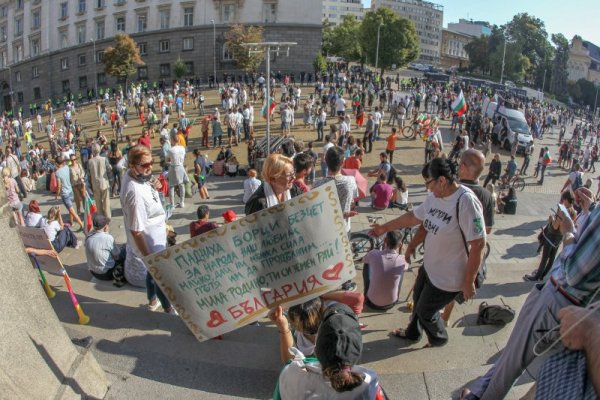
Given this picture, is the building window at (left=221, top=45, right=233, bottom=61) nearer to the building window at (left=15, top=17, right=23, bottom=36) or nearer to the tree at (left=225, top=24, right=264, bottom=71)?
the tree at (left=225, top=24, right=264, bottom=71)

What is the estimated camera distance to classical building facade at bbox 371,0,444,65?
147m

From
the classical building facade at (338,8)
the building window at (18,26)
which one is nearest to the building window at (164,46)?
the building window at (18,26)

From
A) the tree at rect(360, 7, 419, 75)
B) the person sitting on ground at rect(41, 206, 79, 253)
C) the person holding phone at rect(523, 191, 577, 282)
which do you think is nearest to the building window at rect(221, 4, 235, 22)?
the tree at rect(360, 7, 419, 75)

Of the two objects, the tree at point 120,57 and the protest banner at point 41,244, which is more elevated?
the tree at point 120,57

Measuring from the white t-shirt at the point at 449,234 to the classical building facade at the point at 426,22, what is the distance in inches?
5935

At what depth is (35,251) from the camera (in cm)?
501

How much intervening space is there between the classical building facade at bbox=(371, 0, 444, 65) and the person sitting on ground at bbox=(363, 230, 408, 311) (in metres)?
150

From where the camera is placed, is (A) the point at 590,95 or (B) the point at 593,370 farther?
(A) the point at 590,95

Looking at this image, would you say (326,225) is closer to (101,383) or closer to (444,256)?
(444,256)

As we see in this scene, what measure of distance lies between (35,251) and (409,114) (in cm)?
2780

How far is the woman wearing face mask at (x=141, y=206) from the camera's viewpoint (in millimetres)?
4543

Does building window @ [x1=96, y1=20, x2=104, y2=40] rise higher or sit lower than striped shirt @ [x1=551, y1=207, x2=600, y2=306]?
higher

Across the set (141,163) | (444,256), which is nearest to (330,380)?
(444,256)

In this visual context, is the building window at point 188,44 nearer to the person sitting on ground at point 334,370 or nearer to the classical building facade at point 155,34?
the classical building facade at point 155,34
